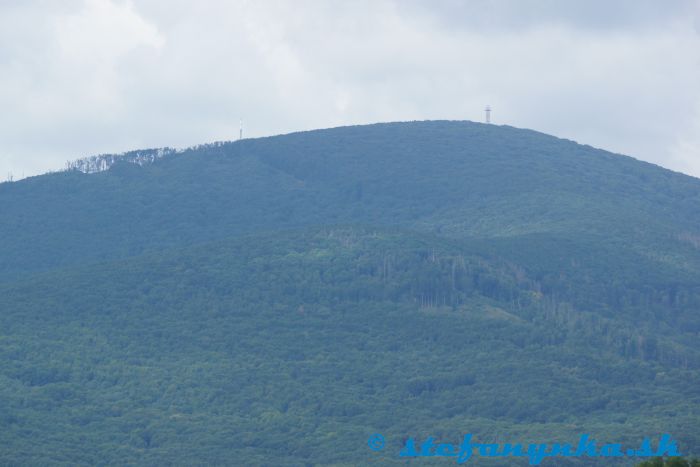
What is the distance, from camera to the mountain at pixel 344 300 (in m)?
109

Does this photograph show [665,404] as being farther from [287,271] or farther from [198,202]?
[198,202]

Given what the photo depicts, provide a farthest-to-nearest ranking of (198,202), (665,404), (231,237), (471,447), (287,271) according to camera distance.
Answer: (198,202), (231,237), (287,271), (665,404), (471,447)

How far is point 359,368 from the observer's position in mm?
120625

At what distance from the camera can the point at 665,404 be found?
4353 inches

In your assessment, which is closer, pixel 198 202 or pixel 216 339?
pixel 216 339

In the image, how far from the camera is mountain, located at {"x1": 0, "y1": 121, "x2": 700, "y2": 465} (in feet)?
357

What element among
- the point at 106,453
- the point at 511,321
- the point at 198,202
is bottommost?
the point at 106,453

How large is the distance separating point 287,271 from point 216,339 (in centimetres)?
1473

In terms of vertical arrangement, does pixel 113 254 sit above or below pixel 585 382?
above

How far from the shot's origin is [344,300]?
13575 centimetres

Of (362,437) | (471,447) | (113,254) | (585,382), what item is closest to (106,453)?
(362,437)

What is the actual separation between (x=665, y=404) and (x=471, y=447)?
1861 centimetres

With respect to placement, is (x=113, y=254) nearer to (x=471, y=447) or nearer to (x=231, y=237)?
(x=231, y=237)

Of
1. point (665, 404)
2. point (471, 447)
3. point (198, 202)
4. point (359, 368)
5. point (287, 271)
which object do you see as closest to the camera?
point (471, 447)
